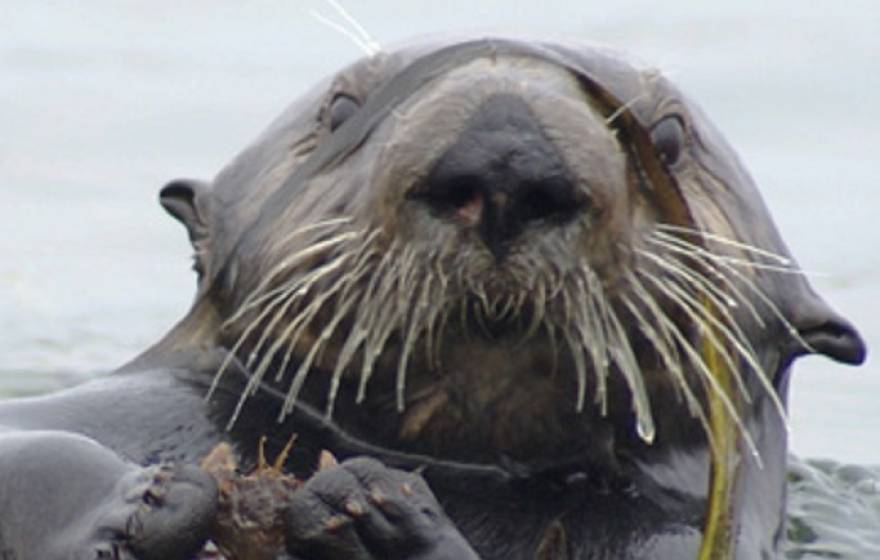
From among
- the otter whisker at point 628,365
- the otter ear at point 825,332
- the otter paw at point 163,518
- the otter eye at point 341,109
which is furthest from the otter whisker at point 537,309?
the otter ear at point 825,332

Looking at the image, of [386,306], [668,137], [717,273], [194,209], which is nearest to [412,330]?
[386,306]

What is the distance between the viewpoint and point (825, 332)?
602cm

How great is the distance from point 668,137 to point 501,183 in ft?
2.93

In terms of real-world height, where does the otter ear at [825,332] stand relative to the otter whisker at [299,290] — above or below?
below

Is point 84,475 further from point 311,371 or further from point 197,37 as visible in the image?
point 197,37

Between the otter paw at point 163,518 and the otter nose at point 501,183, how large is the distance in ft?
2.05

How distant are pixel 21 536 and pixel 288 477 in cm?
48

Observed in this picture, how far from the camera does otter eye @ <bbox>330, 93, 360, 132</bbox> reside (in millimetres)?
5859

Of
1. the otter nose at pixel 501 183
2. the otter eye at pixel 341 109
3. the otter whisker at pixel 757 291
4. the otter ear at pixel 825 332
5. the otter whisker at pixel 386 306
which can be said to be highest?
the otter nose at pixel 501 183

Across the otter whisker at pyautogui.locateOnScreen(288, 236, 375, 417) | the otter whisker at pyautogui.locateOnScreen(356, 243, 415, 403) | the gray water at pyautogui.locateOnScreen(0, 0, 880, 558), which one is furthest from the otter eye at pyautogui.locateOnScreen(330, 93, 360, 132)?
the gray water at pyautogui.locateOnScreen(0, 0, 880, 558)

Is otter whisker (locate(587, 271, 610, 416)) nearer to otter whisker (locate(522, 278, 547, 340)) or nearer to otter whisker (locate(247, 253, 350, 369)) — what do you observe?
otter whisker (locate(522, 278, 547, 340))

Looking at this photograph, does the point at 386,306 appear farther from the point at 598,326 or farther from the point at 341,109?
the point at 341,109

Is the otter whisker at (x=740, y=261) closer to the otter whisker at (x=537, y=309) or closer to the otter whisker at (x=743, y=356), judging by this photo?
the otter whisker at (x=743, y=356)

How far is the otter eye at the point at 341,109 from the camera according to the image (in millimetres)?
5859
